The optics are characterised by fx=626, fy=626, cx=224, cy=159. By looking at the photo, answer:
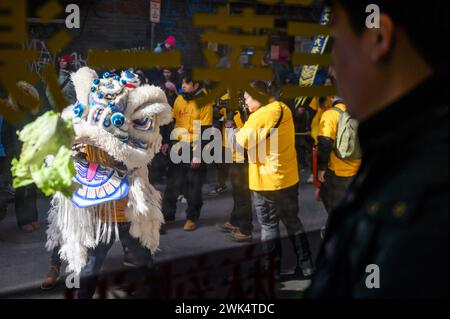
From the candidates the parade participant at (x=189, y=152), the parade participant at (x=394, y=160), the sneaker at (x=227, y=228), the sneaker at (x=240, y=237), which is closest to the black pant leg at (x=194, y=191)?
the parade participant at (x=189, y=152)

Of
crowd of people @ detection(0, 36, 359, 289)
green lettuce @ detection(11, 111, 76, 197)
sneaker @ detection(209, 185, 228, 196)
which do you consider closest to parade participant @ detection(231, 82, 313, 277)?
crowd of people @ detection(0, 36, 359, 289)

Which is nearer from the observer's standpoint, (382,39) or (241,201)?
(382,39)

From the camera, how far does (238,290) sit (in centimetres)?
333

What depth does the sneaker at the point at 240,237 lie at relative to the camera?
4699 mm

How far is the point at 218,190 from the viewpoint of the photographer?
594 cm

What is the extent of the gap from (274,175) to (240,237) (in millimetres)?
951

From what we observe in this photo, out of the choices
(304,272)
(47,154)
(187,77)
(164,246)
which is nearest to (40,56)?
(47,154)

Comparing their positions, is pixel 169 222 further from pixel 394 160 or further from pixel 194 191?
pixel 394 160

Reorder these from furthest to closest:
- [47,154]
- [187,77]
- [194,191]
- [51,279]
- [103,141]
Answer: [194,191] → [187,77] → [51,279] → [103,141] → [47,154]

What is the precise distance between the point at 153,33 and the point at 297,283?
72.7 inches

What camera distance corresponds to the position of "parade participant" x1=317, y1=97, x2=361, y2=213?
3.91 metres

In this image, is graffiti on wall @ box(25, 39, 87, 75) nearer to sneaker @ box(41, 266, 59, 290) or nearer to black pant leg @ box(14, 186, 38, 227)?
sneaker @ box(41, 266, 59, 290)

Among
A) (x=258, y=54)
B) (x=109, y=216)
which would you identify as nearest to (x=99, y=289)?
(x=109, y=216)
